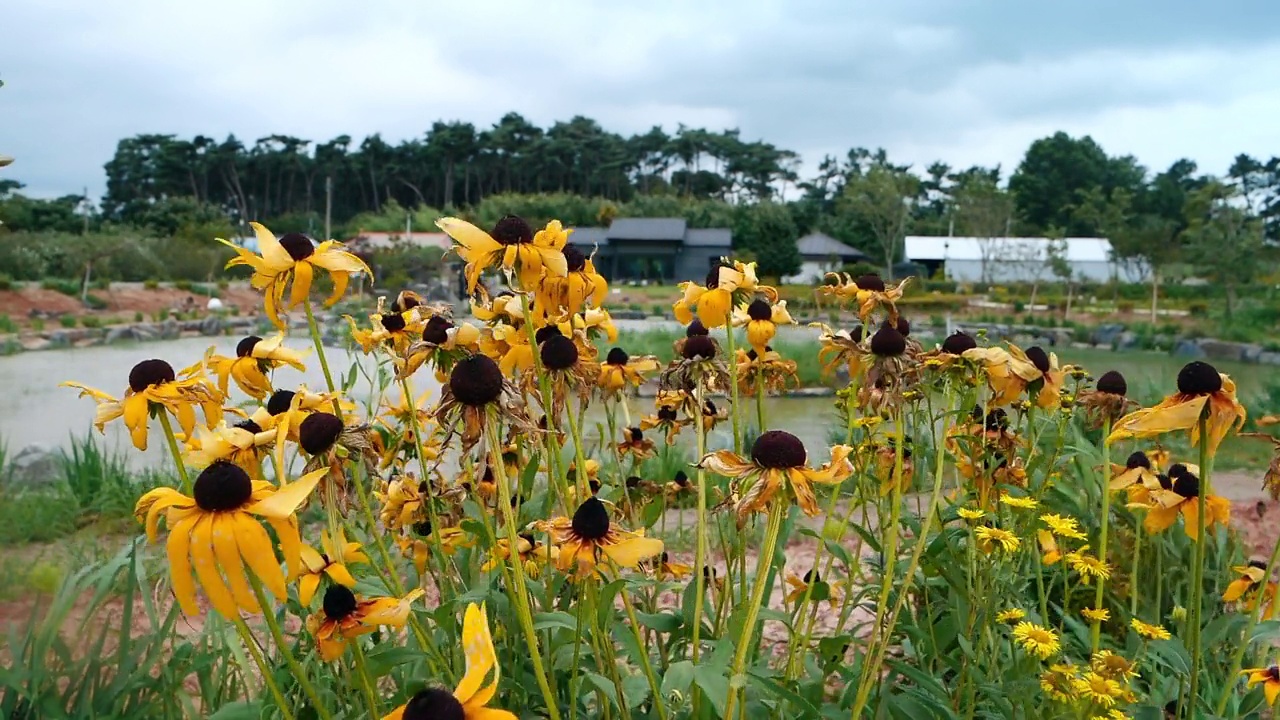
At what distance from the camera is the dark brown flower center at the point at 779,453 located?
103 centimetres

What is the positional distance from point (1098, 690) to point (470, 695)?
792 mm

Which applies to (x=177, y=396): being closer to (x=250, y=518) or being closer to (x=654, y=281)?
(x=250, y=518)

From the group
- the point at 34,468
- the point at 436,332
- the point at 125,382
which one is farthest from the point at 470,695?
the point at 125,382

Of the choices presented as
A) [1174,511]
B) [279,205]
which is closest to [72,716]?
[1174,511]

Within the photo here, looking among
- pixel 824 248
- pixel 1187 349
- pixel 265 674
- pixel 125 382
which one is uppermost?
pixel 824 248

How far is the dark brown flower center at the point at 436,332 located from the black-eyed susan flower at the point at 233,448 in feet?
0.90

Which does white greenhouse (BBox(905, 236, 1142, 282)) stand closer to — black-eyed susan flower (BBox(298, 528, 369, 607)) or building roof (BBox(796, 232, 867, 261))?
building roof (BBox(796, 232, 867, 261))

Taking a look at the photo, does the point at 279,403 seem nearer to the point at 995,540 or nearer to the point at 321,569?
the point at 321,569

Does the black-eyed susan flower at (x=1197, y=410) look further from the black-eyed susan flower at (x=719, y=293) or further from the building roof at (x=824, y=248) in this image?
the building roof at (x=824, y=248)

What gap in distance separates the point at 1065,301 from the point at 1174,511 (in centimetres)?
2331

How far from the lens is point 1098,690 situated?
3.47 feet

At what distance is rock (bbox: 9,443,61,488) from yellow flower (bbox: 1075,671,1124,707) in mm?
4770

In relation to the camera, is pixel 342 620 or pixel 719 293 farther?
pixel 719 293

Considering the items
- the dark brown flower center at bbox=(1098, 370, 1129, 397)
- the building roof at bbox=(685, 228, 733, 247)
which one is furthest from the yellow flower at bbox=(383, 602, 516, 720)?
the building roof at bbox=(685, 228, 733, 247)
